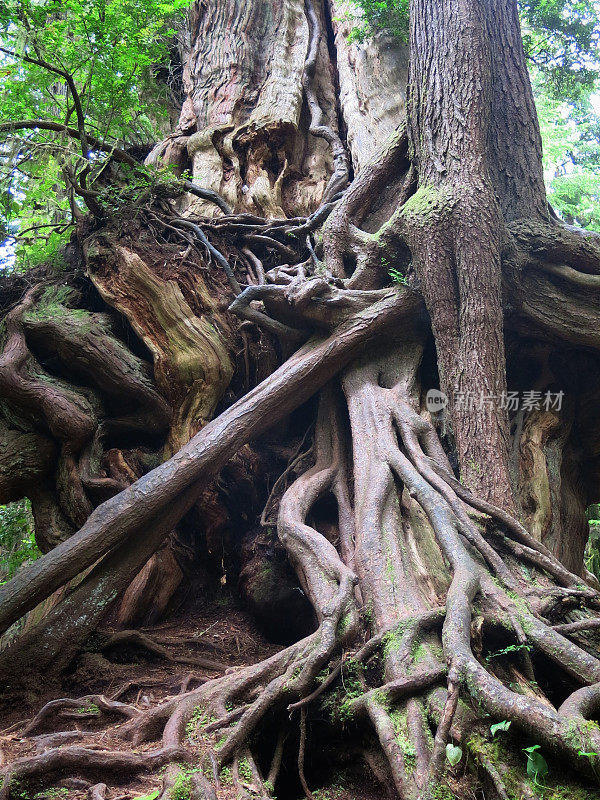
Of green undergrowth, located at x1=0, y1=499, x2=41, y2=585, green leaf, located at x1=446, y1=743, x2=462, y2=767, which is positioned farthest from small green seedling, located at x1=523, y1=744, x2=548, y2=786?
green undergrowth, located at x1=0, y1=499, x2=41, y2=585

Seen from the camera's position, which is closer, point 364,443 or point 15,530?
point 364,443

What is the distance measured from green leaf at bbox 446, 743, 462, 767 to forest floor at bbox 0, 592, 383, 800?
1.67ft

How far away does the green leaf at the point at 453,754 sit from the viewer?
1751 millimetres

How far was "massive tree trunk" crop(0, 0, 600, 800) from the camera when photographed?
2113 mm

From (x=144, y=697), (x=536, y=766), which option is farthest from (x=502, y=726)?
(x=144, y=697)

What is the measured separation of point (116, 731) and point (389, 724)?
1.16 m

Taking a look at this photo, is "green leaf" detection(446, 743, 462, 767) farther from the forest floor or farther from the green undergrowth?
the green undergrowth

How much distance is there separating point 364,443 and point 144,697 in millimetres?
1900

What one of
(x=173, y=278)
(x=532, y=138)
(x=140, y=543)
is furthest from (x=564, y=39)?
(x=140, y=543)

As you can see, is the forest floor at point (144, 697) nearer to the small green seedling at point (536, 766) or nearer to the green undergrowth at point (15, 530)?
the small green seedling at point (536, 766)

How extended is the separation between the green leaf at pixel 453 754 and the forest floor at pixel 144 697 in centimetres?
51

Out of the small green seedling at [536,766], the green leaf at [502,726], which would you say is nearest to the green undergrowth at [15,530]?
the green leaf at [502,726]

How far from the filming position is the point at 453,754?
1753 mm

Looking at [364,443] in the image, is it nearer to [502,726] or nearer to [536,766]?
[502,726]
